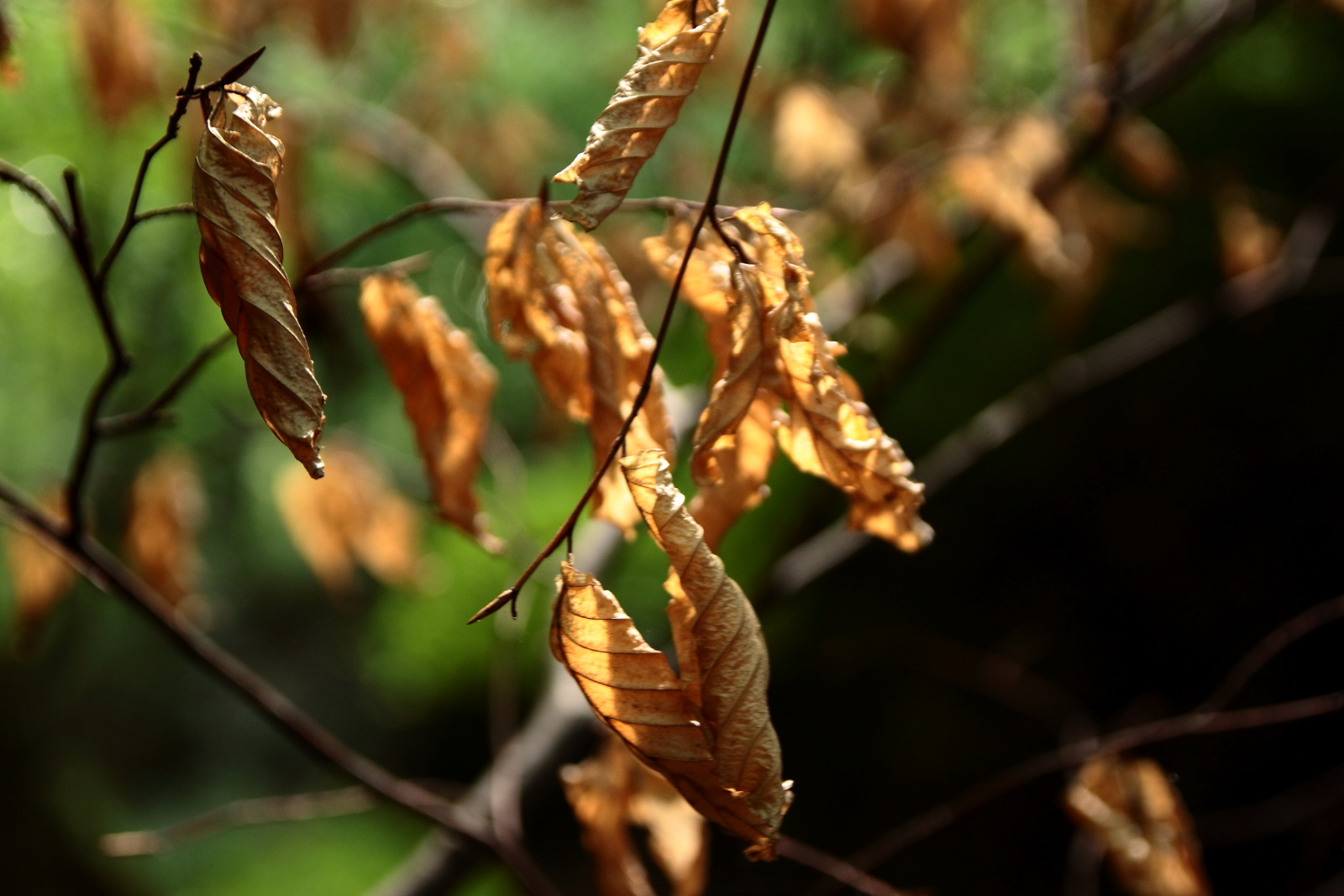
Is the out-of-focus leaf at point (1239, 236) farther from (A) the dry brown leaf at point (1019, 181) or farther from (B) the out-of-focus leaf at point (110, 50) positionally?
(B) the out-of-focus leaf at point (110, 50)

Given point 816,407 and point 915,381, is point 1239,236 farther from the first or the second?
point 915,381

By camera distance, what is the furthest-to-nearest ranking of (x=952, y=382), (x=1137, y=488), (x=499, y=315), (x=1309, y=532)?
(x=952, y=382), (x=1137, y=488), (x=1309, y=532), (x=499, y=315)

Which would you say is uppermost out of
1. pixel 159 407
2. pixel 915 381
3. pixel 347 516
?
pixel 159 407

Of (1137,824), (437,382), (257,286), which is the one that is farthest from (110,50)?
(1137,824)

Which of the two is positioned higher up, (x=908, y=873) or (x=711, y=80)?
(x=711, y=80)

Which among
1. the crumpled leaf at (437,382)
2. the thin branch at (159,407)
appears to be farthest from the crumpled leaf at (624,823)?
the thin branch at (159,407)

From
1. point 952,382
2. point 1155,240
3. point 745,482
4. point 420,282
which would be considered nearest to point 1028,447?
point 952,382

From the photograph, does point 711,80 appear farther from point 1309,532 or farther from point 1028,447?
point 1309,532
